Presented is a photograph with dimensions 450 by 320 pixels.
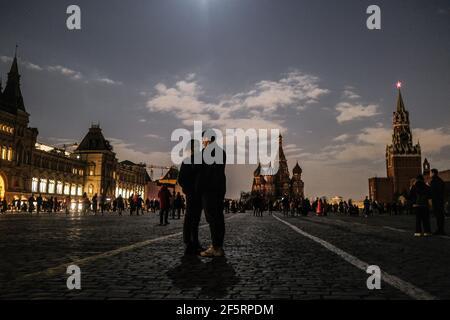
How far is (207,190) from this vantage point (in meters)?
6.96

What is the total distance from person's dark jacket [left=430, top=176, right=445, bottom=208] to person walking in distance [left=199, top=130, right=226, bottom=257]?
26.6 feet

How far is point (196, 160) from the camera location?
716 cm

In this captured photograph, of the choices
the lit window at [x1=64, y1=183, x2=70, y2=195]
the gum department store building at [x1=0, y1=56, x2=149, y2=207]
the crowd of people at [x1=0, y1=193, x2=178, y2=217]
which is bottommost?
the crowd of people at [x1=0, y1=193, x2=178, y2=217]

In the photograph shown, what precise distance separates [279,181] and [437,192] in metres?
154

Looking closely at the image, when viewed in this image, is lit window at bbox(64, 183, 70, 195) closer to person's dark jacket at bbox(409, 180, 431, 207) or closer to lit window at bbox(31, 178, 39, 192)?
lit window at bbox(31, 178, 39, 192)

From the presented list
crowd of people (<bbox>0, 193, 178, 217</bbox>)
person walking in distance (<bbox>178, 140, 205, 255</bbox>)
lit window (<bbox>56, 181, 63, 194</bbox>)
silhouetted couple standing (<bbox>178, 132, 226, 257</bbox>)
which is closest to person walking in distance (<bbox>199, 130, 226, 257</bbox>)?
silhouetted couple standing (<bbox>178, 132, 226, 257</bbox>)

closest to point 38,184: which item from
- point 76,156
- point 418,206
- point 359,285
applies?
point 76,156

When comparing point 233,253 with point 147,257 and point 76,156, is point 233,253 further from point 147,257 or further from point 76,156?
point 76,156

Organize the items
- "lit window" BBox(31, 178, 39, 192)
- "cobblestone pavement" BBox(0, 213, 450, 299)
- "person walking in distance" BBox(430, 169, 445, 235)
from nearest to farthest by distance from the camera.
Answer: "cobblestone pavement" BBox(0, 213, 450, 299), "person walking in distance" BBox(430, 169, 445, 235), "lit window" BBox(31, 178, 39, 192)

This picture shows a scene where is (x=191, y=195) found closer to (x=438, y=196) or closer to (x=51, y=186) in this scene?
(x=438, y=196)

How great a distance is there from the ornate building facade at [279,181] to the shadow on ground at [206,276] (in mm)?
152003

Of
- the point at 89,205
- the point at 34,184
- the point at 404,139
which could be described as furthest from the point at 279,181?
the point at 89,205

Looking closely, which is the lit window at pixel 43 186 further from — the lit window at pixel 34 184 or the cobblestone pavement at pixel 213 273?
the cobblestone pavement at pixel 213 273

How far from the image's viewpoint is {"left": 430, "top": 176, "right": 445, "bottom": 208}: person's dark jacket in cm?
1234
